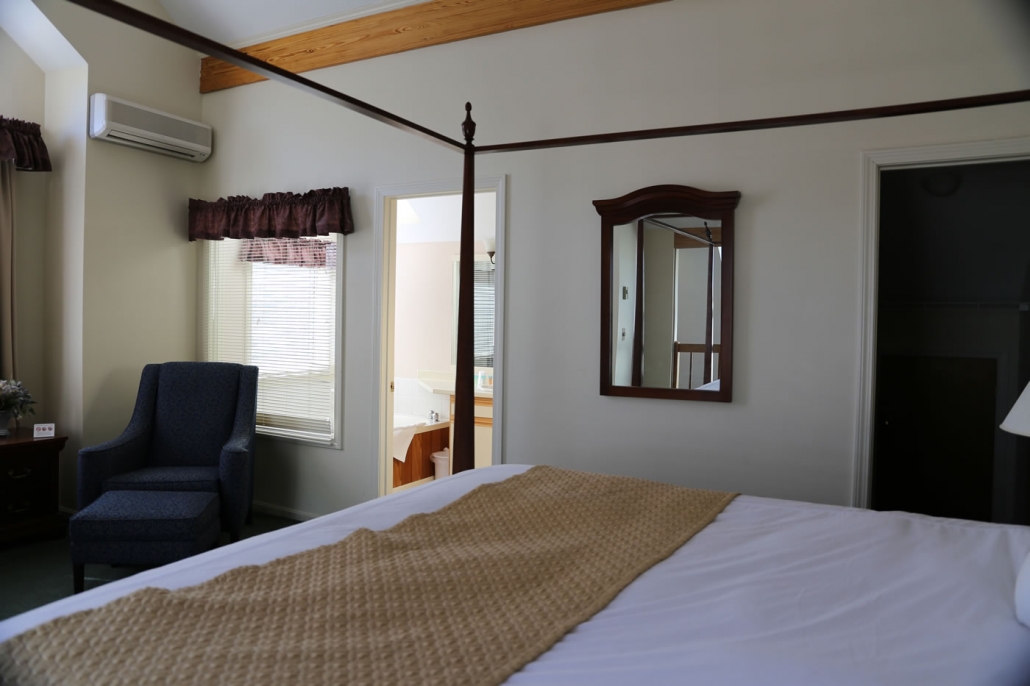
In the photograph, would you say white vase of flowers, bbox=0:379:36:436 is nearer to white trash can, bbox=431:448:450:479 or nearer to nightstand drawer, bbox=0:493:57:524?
nightstand drawer, bbox=0:493:57:524

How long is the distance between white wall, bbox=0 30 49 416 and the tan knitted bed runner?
11.5 feet

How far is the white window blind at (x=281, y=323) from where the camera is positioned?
4.26 meters

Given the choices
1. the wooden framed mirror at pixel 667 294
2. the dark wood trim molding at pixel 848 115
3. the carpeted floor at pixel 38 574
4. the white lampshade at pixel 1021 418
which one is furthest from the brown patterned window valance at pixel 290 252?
the white lampshade at pixel 1021 418

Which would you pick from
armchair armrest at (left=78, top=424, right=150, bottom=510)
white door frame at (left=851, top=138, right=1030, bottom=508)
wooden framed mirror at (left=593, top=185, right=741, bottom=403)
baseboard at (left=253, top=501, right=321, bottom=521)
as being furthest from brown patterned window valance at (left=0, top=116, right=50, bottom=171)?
white door frame at (left=851, top=138, right=1030, bottom=508)

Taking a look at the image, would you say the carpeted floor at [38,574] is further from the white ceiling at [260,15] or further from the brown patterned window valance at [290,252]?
the white ceiling at [260,15]

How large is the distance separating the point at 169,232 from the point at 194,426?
1.40m

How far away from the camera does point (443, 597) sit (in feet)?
4.65

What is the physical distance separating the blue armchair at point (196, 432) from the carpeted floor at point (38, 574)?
424mm

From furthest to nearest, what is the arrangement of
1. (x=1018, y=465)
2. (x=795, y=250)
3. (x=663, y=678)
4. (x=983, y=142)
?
1. (x=1018, y=465)
2. (x=795, y=250)
3. (x=983, y=142)
4. (x=663, y=678)

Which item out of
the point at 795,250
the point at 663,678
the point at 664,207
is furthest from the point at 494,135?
the point at 663,678

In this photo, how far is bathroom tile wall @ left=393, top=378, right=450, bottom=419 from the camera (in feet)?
18.5

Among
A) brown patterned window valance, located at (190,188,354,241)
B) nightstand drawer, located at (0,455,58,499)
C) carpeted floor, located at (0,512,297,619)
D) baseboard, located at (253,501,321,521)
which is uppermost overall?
brown patterned window valance, located at (190,188,354,241)

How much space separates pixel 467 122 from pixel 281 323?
7.03 ft

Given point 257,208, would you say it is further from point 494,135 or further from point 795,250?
point 795,250
